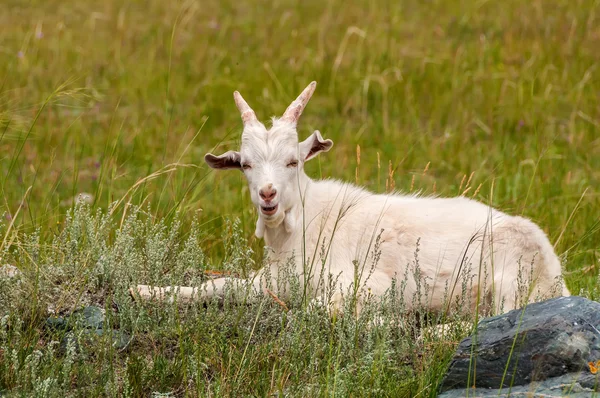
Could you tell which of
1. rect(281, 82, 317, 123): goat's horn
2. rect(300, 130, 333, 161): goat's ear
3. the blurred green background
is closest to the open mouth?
rect(300, 130, 333, 161): goat's ear

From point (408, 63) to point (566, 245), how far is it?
19.5 feet

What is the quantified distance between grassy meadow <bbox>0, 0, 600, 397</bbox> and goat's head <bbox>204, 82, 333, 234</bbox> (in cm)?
38

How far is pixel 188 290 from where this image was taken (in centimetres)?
605

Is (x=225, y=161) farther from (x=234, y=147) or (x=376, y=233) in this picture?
(x=234, y=147)

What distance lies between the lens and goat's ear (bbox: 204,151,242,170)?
20.7 feet

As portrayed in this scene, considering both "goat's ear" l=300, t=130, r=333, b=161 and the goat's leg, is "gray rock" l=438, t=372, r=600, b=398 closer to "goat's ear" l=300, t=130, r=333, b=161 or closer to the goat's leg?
the goat's leg

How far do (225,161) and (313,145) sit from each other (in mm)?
614

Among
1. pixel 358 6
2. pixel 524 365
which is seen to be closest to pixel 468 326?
pixel 524 365

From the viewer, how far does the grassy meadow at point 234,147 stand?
4922mm

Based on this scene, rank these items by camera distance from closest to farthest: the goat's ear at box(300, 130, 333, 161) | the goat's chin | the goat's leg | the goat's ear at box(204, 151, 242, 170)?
the goat's leg < the goat's chin < the goat's ear at box(204, 151, 242, 170) < the goat's ear at box(300, 130, 333, 161)

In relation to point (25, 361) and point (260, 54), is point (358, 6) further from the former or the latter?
point (25, 361)

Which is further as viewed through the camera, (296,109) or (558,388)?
(296,109)

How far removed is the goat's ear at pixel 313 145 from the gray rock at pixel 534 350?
220 cm

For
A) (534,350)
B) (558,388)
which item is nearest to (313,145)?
(534,350)
